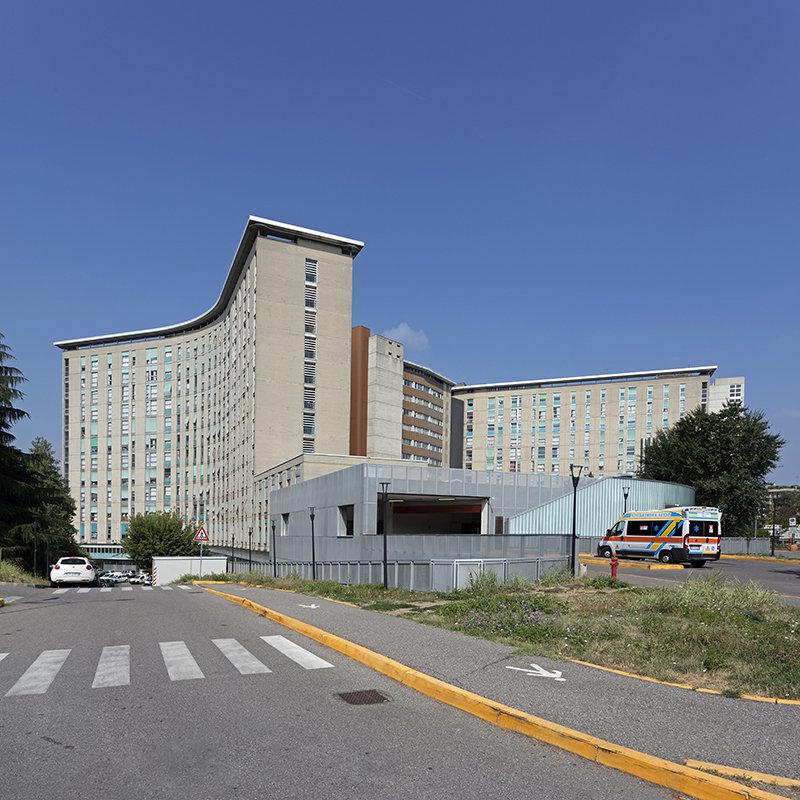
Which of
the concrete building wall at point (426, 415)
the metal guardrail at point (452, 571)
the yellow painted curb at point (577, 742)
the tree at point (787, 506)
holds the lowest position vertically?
the tree at point (787, 506)

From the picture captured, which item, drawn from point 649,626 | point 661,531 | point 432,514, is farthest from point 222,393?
point 649,626

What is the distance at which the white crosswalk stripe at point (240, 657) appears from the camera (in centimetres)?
959

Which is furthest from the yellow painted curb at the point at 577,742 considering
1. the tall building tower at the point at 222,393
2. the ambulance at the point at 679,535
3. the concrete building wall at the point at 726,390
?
the concrete building wall at the point at 726,390

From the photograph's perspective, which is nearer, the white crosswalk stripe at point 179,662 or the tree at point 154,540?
the white crosswalk stripe at point 179,662

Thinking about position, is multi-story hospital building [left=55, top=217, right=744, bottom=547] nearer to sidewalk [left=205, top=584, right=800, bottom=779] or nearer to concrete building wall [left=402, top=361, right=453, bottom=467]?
concrete building wall [left=402, top=361, right=453, bottom=467]

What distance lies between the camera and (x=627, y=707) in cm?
710

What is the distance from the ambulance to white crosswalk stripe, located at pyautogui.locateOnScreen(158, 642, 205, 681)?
27341 mm

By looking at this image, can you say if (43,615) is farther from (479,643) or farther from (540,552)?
(540,552)

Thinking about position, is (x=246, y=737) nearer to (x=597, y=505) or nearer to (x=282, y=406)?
(x=597, y=505)

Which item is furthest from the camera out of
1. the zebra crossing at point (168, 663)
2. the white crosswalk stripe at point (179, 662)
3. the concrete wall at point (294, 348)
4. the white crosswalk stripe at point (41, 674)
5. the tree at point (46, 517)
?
the concrete wall at point (294, 348)

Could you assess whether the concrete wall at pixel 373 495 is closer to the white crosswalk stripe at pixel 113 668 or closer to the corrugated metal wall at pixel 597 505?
the corrugated metal wall at pixel 597 505

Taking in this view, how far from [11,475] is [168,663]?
39708 millimetres

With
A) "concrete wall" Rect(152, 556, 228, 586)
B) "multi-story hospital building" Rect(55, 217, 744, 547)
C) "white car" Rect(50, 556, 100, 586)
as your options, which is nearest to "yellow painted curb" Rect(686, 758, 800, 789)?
"white car" Rect(50, 556, 100, 586)

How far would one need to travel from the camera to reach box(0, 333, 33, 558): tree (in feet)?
139
